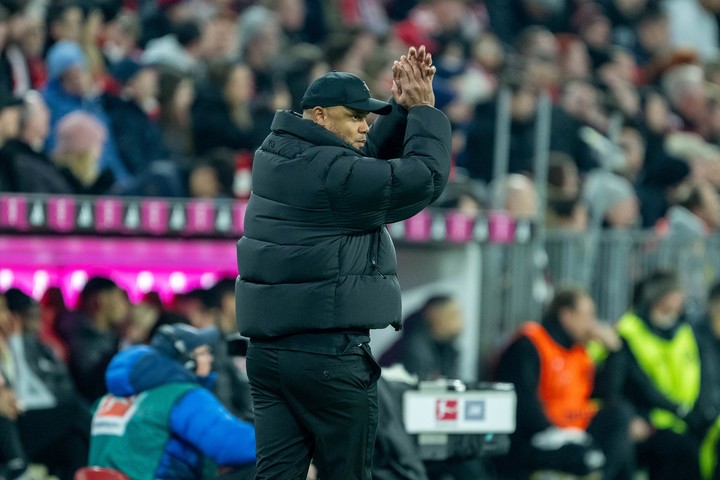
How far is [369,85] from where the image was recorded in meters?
11.4

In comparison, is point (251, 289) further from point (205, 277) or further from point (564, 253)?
point (564, 253)

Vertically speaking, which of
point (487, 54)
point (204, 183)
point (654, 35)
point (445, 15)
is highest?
point (445, 15)

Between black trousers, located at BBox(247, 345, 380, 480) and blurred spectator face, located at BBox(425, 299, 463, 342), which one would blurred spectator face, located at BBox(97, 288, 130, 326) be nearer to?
blurred spectator face, located at BBox(425, 299, 463, 342)

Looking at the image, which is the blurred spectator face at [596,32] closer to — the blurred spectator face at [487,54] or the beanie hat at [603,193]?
the blurred spectator face at [487,54]

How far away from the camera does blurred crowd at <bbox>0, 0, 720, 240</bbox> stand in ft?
31.6

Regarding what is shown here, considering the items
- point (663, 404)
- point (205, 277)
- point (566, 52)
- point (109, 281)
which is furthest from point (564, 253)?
point (566, 52)

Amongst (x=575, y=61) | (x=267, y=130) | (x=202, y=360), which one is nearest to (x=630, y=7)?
(x=575, y=61)

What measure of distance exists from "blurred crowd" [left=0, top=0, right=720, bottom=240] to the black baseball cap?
3830 millimetres

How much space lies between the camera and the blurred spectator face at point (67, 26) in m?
11.0

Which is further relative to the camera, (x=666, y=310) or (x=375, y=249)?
(x=666, y=310)

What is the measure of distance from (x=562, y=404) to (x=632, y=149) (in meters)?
4.28

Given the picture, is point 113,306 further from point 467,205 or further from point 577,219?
point 577,219

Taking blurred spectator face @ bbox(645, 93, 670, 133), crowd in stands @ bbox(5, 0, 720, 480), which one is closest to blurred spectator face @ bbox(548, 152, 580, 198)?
crowd in stands @ bbox(5, 0, 720, 480)

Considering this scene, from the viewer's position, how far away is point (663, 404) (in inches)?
389
